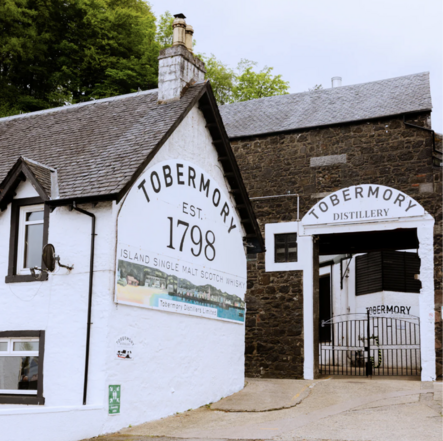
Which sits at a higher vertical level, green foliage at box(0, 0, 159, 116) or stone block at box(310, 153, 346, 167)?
green foliage at box(0, 0, 159, 116)

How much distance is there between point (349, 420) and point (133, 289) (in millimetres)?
4724

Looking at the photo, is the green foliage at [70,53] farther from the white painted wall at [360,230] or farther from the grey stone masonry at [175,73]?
the grey stone masonry at [175,73]

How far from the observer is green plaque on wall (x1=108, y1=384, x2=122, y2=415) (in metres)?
12.3

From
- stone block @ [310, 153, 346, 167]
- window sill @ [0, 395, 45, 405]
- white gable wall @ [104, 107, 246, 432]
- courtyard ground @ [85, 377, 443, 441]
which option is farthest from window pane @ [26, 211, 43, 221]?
stone block @ [310, 153, 346, 167]

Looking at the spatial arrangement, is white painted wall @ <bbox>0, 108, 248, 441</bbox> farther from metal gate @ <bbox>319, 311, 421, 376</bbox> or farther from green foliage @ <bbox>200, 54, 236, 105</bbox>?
green foliage @ <bbox>200, 54, 236, 105</bbox>

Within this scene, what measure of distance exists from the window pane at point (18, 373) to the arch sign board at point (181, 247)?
84.2 inches

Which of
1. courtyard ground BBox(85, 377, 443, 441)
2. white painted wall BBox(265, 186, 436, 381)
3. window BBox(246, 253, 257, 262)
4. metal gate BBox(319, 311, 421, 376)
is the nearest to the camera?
courtyard ground BBox(85, 377, 443, 441)

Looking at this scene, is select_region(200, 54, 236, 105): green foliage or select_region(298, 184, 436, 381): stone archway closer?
select_region(298, 184, 436, 381): stone archway

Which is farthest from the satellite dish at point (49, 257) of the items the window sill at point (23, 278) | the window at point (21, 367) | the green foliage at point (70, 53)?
the green foliage at point (70, 53)

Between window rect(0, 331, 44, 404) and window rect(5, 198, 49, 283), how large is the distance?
1.19 meters

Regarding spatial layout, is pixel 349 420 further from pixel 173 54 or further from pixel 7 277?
pixel 173 54

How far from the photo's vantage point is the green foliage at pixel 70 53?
33.4 metres

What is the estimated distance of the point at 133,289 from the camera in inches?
519

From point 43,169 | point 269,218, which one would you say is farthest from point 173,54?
point 269,218
